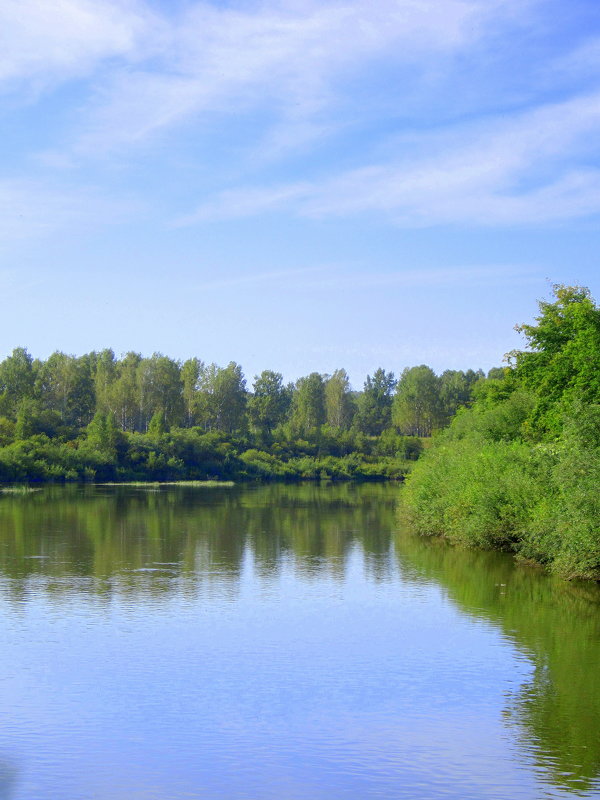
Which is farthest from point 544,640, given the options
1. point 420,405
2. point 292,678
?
point 420,405

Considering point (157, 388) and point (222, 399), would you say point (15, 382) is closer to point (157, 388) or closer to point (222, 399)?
point (157, 388)

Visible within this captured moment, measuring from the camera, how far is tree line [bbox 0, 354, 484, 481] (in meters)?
90.6

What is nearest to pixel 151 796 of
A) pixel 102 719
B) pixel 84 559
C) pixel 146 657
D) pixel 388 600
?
pixel 102 719

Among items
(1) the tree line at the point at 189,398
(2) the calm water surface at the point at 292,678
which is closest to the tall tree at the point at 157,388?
(1) the tree line at the point at 189,398

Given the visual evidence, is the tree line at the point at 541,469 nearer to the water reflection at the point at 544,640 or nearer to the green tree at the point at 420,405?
the water reflection at the point at 544,640

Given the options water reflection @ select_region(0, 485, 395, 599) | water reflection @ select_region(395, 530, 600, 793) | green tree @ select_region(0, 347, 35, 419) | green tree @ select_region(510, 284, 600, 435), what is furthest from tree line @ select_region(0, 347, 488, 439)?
water reflection @ select_region(395, 530, 600, 793)

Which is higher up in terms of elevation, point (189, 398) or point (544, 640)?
point (189, 398)

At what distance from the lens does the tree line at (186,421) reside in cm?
9062

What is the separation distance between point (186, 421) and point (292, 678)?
10272 centimetres

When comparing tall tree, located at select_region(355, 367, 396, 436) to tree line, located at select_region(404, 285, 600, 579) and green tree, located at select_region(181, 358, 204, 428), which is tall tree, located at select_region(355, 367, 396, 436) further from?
tree line, located at select_region(404, 285, 600, 579)

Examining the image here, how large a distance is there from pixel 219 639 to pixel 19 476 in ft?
217

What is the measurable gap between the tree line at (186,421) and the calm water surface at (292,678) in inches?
2318

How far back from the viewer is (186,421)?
117812 mm

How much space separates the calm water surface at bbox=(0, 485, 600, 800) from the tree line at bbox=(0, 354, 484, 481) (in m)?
58.9
